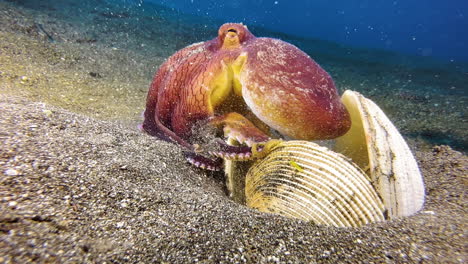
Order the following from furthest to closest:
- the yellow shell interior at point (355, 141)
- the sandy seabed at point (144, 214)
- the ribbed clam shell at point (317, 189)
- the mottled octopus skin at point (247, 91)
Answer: the yellow shell interior at point (355, 141)
the mottled octopus skin at point (247, 91)
the ribbed clam shell at point (317, 189)
the sandy seabed at point (144, 214)

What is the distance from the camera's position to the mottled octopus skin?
2076mm

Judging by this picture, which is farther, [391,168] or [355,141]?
[355,141]

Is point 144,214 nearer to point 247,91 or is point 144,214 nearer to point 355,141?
point 247,91

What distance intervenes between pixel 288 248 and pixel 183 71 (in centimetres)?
188

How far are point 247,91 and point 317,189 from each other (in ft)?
3.18

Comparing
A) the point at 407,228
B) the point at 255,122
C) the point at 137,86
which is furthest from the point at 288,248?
the point at 137,86

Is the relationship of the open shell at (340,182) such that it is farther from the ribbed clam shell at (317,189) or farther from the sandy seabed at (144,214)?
the sandy seabed at (144,214)

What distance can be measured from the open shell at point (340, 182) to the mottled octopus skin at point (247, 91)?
0.28 meters

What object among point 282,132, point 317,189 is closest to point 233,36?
point 282,132

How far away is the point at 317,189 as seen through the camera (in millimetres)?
1720

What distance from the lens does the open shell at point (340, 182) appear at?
5.51 feet


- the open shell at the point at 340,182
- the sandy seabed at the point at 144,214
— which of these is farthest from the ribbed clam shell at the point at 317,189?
the sandy seabed at the point at 144,214

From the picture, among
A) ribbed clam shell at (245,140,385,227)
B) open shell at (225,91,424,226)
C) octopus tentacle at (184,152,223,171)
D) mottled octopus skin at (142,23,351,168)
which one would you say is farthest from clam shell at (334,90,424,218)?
octopus tentacle at (184,152,223,171)

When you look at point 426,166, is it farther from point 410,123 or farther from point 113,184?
point 410,123
